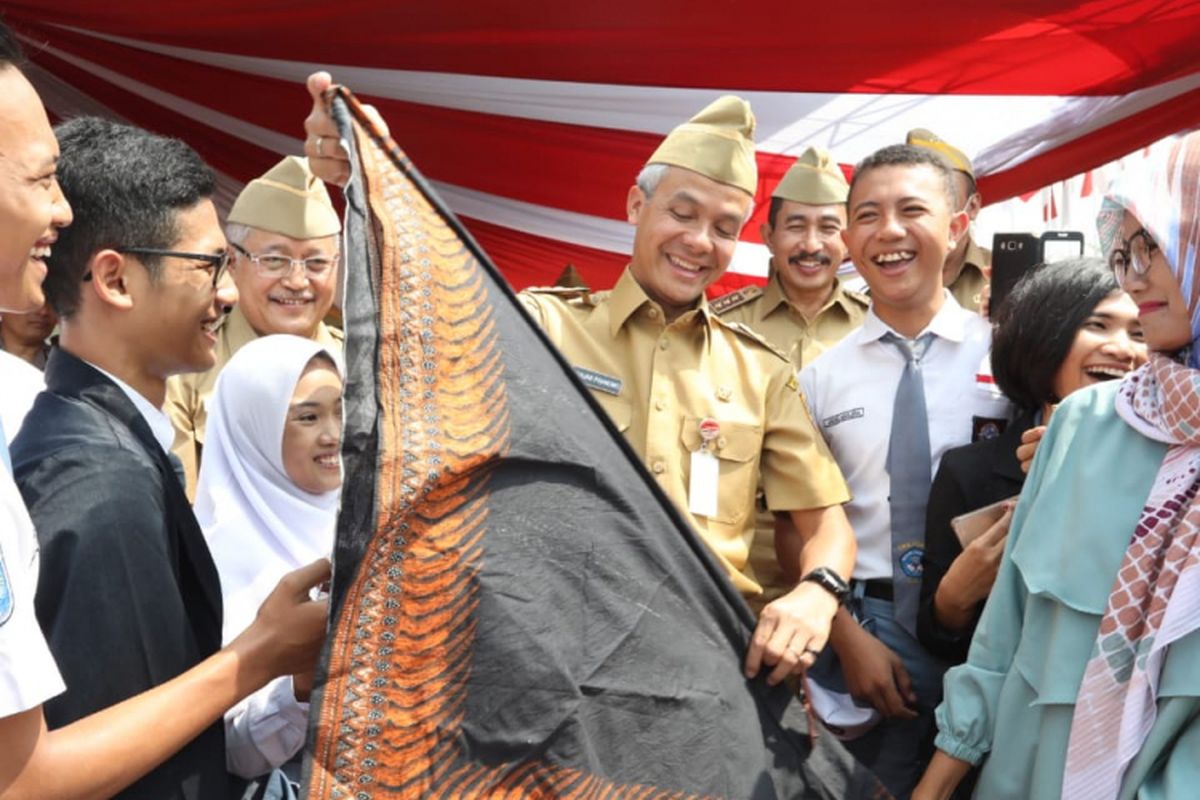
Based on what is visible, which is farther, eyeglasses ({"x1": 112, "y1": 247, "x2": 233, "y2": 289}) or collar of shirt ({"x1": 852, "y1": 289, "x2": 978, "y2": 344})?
collar of shirt ({"x1": 852, "y1": 289, "x2": 978, "y2": 344})

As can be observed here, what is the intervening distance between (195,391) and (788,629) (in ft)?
7.55

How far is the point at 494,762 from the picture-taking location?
1.59m

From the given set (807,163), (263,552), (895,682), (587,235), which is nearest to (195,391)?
(263,552)

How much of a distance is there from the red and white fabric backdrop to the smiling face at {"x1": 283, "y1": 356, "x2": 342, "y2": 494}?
2.53 metres

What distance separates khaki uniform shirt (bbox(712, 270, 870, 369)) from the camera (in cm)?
400

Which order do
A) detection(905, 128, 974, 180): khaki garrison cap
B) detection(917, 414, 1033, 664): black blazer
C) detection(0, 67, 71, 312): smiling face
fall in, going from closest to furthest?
1. detection(0, 67, 71, 312): smiling face
2. detection(917, 414, 1033, 664): black blazer
3. detection(905, 128, 974, 180): khaki garrison cap

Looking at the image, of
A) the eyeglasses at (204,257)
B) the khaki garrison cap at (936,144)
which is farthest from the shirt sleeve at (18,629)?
the khaki garrison cap at (936,144)

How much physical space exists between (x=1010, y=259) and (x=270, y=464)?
1.64m

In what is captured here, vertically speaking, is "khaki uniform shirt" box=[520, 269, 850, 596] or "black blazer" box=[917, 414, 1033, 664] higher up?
"khaki uniform shirt" box=[520, 269, 850, 596]

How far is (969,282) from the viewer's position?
4.11m

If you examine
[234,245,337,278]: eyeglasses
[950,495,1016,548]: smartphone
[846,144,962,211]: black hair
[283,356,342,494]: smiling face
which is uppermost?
[846,144,962,211]: black hair

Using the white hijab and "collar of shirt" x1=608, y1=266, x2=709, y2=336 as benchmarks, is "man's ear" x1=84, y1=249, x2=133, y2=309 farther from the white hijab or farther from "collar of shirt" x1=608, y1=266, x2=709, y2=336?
"collar of shirt" x1=608, y1=266, x2=709, y2=336

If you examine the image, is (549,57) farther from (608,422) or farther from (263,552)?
(608,422)

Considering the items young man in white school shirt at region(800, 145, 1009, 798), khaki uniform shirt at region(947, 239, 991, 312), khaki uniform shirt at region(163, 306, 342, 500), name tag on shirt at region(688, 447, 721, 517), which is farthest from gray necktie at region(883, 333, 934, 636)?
khaki uniform shirt at region(163, 306, 342, 500)
